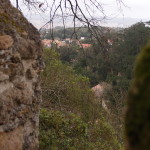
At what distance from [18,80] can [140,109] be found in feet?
8.47

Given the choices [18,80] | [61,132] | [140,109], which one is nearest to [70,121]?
[61,132]

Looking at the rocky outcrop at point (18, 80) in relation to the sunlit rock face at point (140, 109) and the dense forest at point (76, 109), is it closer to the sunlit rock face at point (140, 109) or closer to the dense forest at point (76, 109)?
the dense forest at point (76, 109)

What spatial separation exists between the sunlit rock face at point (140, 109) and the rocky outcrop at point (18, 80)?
235 centimetres

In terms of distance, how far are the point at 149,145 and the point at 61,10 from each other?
386 cm

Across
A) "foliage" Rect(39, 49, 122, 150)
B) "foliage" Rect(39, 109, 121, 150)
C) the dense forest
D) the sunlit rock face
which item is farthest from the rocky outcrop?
the sunlit rock face

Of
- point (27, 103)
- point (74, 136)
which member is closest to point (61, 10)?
point (27, 103)

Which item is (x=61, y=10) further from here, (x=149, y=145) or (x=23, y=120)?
(x=149, y=145)

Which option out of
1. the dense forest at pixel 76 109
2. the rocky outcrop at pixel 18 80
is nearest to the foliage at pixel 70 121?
the dense forest at pixel 76 109

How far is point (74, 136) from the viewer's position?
5613mm

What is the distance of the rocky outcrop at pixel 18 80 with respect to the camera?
2.93 metres

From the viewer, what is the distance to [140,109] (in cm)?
61

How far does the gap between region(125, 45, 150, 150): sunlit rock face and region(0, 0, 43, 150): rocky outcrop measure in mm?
2349

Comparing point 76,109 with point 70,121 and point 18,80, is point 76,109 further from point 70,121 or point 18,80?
point 18,80

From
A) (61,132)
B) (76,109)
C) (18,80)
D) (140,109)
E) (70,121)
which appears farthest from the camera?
(76,109)
